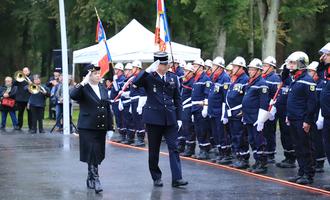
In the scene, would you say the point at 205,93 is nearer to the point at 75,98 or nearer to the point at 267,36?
the point at 75,98

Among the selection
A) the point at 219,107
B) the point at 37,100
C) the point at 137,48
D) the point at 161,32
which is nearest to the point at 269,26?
the point at 137,48

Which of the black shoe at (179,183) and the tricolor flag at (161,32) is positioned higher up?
the tricolor flag at (161,32)

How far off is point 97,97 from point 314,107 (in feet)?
11.3

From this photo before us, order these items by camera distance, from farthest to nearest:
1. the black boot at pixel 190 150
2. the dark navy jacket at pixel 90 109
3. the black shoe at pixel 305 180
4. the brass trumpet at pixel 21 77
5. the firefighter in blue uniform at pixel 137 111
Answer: the brass trumpet at pixel 21 77
the firefighter in blue uniform at pixel 137 111
the black boot at pixel 190 150
the black shoe at pixel 305 180
the dark navy jacket at pixel 90 109

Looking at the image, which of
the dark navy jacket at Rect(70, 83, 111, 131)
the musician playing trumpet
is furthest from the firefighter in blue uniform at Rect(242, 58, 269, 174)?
the musician playing trumpet

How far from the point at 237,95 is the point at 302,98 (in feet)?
7.08

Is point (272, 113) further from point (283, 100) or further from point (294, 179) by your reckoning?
point (294, 179)

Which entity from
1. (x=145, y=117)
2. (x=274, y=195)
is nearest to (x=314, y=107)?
(x=274, y=195)

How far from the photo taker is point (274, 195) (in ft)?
34.9

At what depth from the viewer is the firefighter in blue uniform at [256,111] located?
13.0 meters

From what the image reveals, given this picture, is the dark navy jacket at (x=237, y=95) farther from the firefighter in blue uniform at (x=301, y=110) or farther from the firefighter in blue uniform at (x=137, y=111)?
the firefighter in blue uniform at (x=137, y=111)

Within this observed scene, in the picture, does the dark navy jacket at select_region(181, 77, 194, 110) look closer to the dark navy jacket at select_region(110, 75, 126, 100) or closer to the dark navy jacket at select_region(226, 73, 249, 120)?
the dark navy jacket at select_region(226, 73, 249, 120)

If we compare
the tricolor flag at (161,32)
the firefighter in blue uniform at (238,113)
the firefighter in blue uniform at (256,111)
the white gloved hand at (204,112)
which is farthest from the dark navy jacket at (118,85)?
the firefighter in blue uniform at (256,111)

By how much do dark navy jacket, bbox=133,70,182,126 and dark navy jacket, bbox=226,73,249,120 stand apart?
2454 mm
